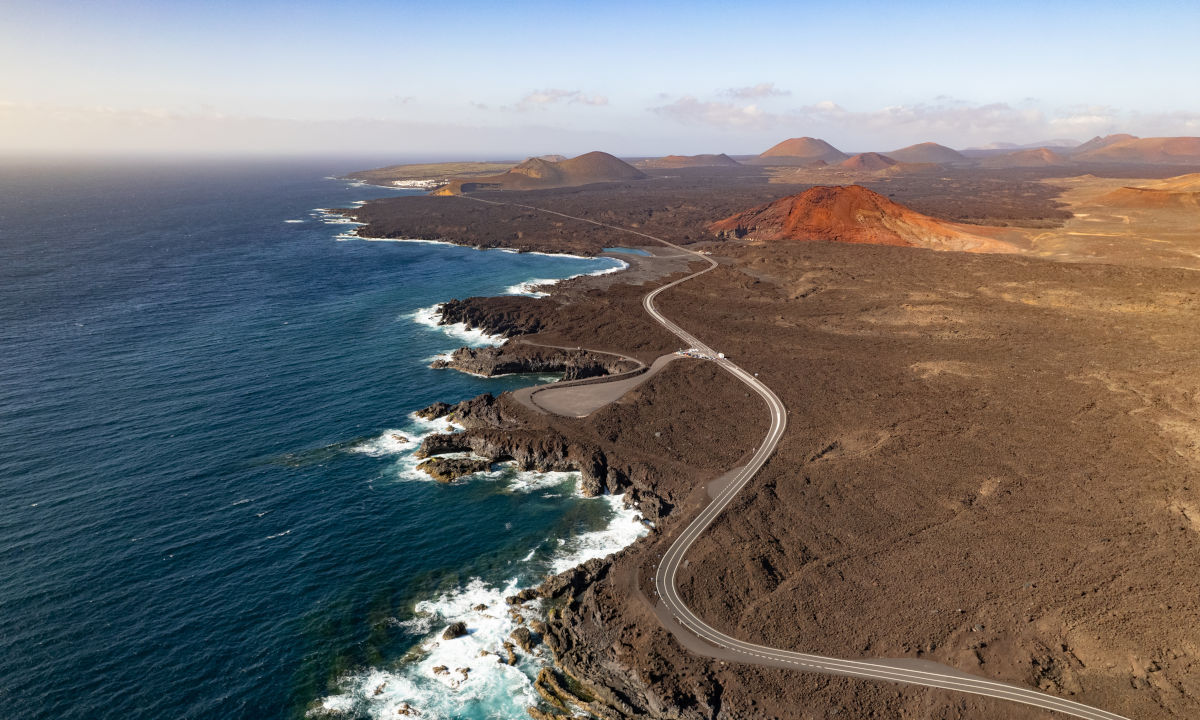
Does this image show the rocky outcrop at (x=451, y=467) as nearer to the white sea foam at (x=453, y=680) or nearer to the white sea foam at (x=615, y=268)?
the white sea foam at (x=453, y=680)

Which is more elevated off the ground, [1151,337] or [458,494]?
[1151,337]

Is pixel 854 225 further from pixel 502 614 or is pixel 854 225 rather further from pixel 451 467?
pixel 502 614

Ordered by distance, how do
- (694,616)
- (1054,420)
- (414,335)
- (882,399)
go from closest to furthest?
(694,616) < (1054,420) < (882,399) < (414,335)

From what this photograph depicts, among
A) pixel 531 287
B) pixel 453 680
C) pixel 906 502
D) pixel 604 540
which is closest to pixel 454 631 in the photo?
pixel 453 680

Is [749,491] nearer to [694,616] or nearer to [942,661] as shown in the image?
[694,616]

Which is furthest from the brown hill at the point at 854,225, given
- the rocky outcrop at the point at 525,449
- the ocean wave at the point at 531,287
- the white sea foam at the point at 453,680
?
the white sea foam at the point at 453,680

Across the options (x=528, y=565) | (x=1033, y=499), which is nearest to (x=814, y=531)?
(x=1033, y=499)

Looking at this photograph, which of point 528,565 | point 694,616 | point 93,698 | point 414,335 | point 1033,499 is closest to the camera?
point 93,698
